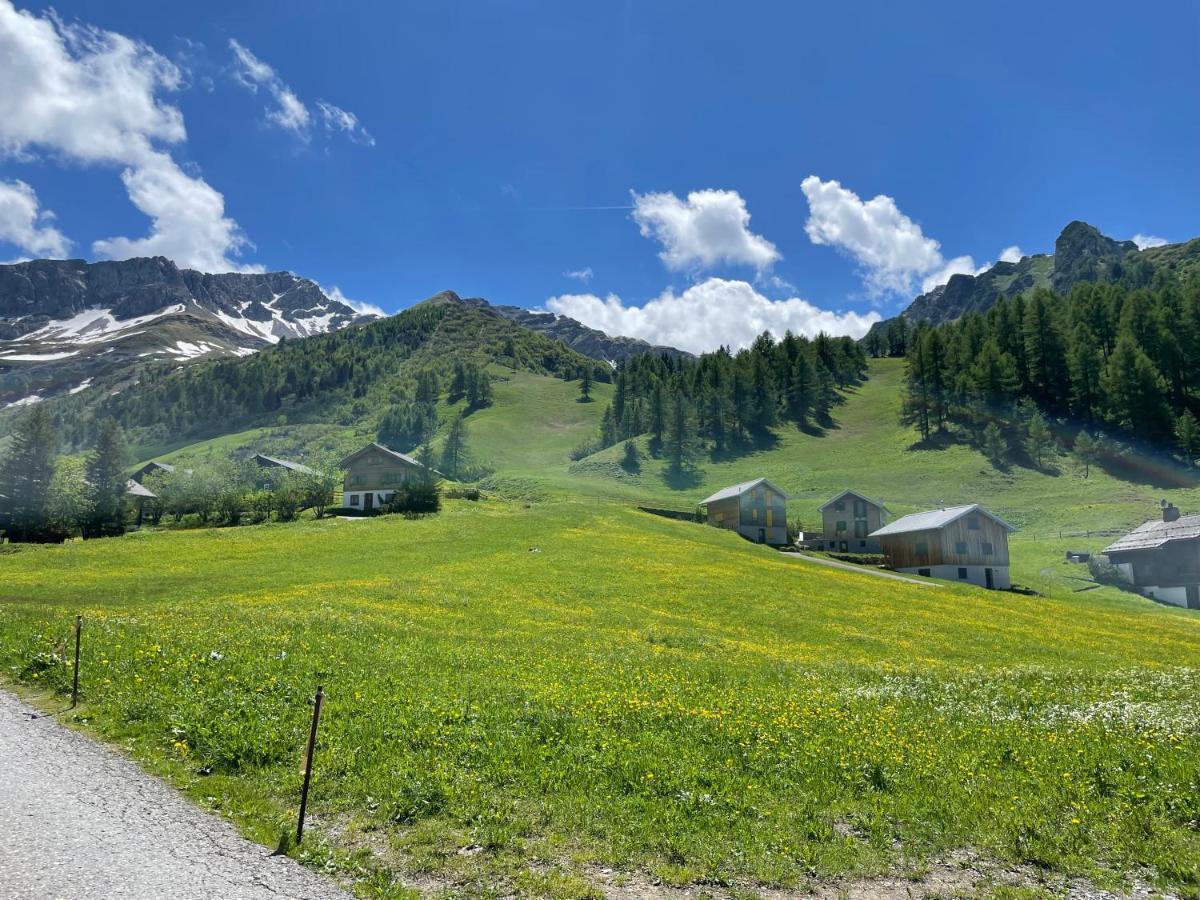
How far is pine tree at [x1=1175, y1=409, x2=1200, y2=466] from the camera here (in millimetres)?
119500

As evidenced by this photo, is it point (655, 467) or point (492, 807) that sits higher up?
point (655, 467)

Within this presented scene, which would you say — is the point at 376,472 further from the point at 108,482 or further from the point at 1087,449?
the point at 1087,449

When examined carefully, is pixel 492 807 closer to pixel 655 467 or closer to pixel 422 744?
pixel 422 744

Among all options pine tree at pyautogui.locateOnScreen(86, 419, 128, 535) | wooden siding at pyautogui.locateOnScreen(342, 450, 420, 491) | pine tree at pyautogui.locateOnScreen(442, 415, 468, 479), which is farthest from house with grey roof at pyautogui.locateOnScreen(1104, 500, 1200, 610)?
pine tree at pyautogui.locateOnScreen(442, 415, 468, 479)

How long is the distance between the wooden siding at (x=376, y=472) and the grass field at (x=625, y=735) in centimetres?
6750

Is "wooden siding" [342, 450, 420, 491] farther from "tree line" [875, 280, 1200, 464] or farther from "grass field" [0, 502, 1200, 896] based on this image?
"tree line" [875, 280, 1200, 464]

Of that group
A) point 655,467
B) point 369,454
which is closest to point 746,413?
point 655,467

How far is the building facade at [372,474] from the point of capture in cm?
10256

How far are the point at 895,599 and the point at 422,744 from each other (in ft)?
141

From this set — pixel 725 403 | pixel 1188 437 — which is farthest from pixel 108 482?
pixel 1188 437

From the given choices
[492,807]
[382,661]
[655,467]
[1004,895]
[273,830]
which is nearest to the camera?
[1004,895]

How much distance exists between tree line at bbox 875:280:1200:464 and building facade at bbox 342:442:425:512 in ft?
365

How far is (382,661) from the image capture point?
1980cm

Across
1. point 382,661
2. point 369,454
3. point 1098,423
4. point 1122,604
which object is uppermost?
point 1098,423
